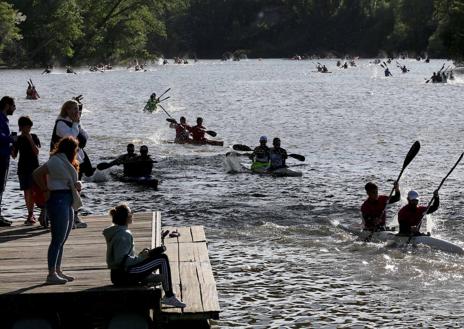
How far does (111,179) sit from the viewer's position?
3050 cm

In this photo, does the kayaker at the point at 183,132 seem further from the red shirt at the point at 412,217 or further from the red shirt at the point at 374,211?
the red shirt at the point at 412,217

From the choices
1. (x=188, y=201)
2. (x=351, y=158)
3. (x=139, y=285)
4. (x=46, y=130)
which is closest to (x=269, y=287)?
(x=139, y=285)

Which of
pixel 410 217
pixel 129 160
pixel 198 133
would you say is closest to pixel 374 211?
pixel 410 217

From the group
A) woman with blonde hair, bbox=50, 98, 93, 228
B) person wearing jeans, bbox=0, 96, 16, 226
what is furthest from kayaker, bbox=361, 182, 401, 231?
person wearing jeans, bbox=0, 96, 16, 226

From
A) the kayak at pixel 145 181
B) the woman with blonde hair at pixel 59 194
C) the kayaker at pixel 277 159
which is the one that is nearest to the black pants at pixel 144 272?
the woman with blonde hair at pixel 59 194

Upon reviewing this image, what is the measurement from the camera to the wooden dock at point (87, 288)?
11742 mm

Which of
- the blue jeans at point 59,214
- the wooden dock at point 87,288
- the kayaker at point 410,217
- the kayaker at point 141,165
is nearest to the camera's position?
the wooden dock at point 87,288

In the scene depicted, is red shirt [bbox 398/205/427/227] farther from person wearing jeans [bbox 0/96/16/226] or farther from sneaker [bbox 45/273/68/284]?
sneaker [bbox 45/273/68/284]

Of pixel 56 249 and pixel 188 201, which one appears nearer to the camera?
pixel 56 249

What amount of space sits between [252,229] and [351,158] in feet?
51.1

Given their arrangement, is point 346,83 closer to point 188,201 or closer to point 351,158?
point 351,158

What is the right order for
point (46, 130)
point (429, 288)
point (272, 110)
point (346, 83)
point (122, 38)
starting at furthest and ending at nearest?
point (122, 38), point (346, 83), point (272, 110), point (46, 130), point (429, 288)

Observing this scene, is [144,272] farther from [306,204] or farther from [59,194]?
[306,204]

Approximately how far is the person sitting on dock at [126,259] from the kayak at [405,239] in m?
8.18
